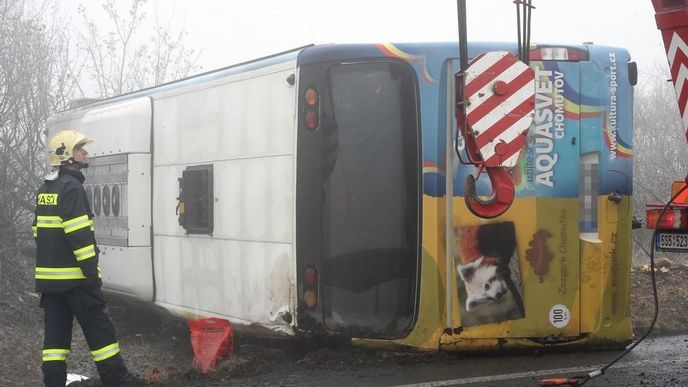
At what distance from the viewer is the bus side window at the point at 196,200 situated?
6.05m

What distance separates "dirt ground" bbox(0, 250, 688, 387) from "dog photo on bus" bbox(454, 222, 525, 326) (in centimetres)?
45

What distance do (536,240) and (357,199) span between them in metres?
1.18

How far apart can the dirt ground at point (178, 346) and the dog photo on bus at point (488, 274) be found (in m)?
0.45

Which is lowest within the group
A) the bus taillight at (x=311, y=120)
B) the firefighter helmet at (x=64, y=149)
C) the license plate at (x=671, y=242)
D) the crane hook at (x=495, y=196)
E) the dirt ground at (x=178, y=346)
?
the dirt ground at (x=178, y=346)

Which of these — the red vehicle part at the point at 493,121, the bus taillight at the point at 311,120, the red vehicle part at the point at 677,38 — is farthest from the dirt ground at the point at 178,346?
the red vehicle part at the point at 677,38

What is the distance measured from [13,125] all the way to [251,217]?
5.96 metres

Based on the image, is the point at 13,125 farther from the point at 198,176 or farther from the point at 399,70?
the point at 399,70

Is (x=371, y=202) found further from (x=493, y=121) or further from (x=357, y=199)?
(x=493, y=121)

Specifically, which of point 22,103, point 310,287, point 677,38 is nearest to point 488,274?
point 310,287

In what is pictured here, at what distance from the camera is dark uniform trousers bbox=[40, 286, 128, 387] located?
5.09m

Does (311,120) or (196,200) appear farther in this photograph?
(196,200)

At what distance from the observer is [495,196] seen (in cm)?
462

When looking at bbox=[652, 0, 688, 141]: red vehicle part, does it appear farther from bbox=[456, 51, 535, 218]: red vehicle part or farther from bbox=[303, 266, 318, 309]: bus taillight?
bbox=[303, 266, 318, 309]: bus taillight

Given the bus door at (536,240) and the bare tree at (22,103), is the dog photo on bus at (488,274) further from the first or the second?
the bare tree at (22,103)
